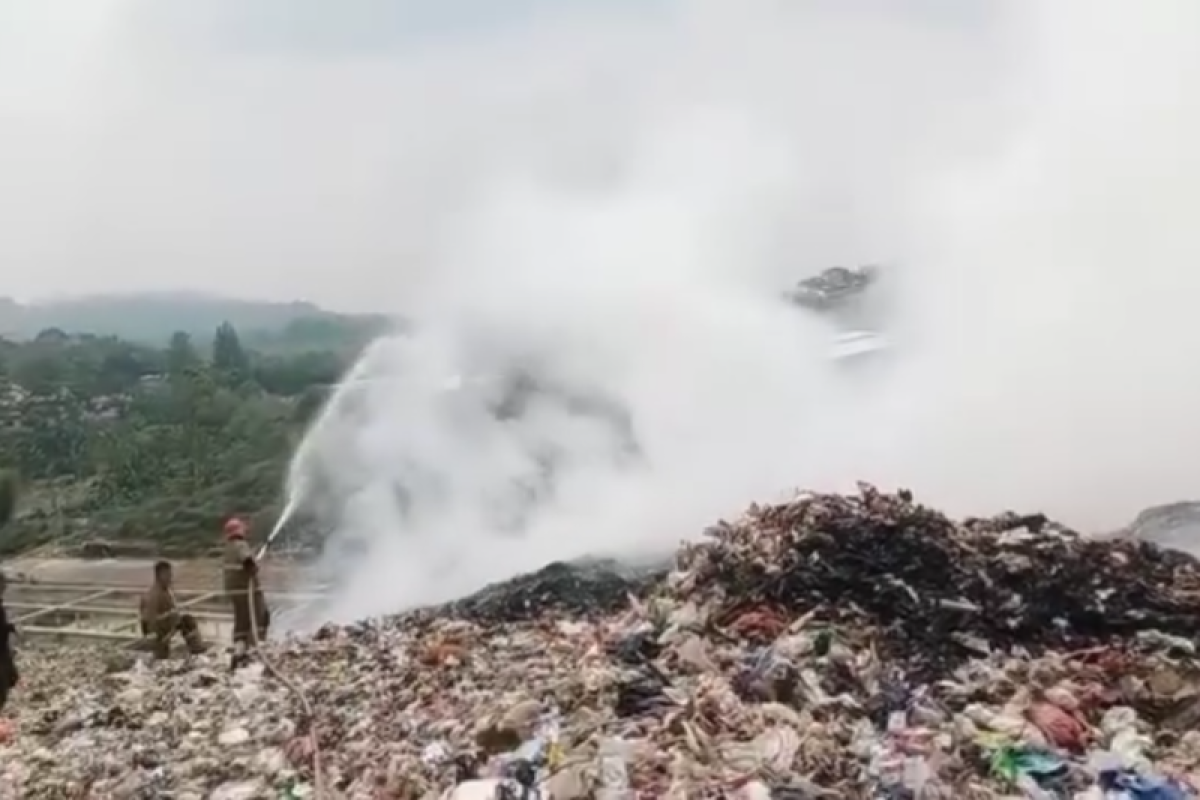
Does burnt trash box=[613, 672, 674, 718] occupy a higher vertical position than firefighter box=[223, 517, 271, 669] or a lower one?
lower

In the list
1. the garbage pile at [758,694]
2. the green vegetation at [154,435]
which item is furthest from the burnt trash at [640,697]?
the green vegetation at [154,435]

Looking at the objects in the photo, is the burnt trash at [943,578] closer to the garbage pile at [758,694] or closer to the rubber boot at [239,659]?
the garbage pile at [758,694]

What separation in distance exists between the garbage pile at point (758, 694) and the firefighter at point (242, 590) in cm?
72

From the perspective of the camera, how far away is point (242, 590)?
10.5m

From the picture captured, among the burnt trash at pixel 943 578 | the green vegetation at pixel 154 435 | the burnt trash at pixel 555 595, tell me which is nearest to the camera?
the burnt trash at pixel 943 578

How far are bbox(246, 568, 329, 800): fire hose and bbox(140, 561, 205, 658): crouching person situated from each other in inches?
22.0

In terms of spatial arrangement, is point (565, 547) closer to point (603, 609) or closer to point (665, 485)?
point (665, 485)

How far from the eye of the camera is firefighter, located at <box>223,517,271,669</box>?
10328 mm

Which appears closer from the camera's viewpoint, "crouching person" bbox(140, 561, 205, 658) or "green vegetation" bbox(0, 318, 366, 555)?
"crouching person" bbox(140, 561, 205, 658)

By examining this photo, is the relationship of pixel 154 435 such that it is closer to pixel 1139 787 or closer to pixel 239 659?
pixel 239 659

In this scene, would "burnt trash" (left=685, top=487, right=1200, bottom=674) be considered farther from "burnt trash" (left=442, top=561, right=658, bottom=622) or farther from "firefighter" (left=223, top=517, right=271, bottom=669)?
"firefighter" (left=223, top=517, right=271, bottom=669)

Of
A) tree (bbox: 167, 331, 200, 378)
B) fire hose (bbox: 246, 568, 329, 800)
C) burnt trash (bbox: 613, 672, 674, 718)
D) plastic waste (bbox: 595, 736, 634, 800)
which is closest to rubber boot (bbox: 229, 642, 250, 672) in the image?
fire hose (bbox: 246, 568, 329, 800)

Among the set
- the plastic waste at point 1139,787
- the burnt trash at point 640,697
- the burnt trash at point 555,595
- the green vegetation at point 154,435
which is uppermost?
the green vegetation at point 154,435

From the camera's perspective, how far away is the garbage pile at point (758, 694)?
530 cm
